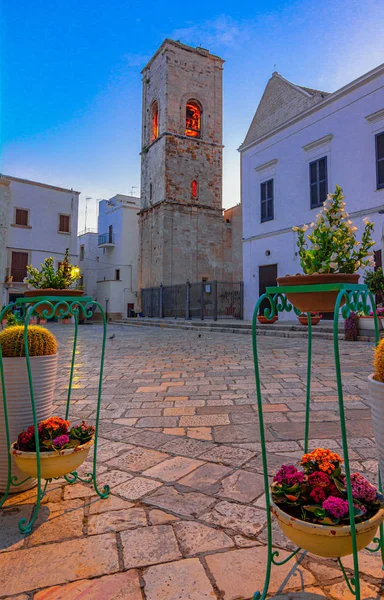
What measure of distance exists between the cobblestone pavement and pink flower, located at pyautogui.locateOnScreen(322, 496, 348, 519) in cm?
39

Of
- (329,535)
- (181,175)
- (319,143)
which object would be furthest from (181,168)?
(329,535)

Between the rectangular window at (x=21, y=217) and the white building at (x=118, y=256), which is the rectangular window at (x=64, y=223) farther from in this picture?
the white building at (x=118, y=256)

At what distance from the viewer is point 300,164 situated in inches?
578

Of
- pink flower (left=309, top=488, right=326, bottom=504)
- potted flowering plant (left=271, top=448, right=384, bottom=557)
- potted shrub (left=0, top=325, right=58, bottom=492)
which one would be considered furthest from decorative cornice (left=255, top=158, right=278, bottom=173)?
pink flower (left=309, top=488, right=326, bottom=504)

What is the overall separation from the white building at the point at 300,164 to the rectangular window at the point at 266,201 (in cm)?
4

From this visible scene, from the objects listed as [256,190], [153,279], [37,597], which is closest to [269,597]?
[37,597]

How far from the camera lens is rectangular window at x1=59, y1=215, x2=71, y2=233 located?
26.8 meters

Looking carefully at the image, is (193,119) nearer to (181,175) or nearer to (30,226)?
(181,175)

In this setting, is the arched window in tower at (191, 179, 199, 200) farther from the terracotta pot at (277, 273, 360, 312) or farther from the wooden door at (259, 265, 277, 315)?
A: the terracotta pot at (277, 273, 360, 312)

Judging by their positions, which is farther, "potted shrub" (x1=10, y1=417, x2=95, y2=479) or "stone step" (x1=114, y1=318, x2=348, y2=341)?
"stone step" (x1=114, y1=318, x2=348, y2=341)

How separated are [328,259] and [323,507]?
1.17 meters

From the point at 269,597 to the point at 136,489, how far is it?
1033mm

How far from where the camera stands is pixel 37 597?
1385 mm

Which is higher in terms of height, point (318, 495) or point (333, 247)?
point (333, 247)
